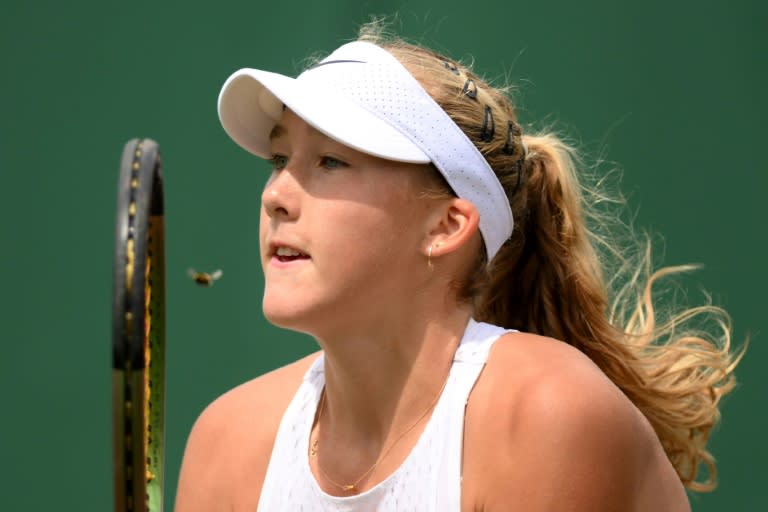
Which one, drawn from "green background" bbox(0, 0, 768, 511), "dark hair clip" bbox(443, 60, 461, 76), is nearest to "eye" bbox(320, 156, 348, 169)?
"dark hair clip" bbox(443, 60, 461, 76)

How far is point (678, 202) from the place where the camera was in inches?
129

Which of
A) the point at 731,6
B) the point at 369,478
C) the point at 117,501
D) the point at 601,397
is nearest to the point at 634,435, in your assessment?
the point at 601,397

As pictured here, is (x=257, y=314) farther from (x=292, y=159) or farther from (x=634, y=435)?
(x=634, y=435)

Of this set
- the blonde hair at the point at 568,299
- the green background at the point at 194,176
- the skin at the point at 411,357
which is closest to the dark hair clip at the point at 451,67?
the blonde hair at the point at 568,299

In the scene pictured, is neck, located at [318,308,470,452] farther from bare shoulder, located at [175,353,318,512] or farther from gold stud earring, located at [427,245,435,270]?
bare shoulder, located at [175,353,318,512]

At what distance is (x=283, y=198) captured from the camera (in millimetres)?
2223

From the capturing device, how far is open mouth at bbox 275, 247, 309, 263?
222 cm

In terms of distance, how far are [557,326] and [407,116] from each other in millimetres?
→ 609

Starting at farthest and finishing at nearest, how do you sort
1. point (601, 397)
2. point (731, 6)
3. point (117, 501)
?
1. point (731, 6)
2. point (601, 397)
3. point (117, 501)

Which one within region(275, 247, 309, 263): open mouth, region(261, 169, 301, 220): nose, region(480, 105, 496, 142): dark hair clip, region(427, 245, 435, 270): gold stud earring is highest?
region(480, 105, 496, 142): dark hair clip

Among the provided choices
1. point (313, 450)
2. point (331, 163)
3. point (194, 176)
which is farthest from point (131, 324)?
point (194, 176)

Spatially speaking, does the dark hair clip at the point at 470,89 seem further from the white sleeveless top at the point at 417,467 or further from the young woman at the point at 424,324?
the white sleeveless top at the point at 417,467

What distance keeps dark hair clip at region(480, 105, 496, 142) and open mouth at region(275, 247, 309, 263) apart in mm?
414

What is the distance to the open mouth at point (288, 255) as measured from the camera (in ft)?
7.27
